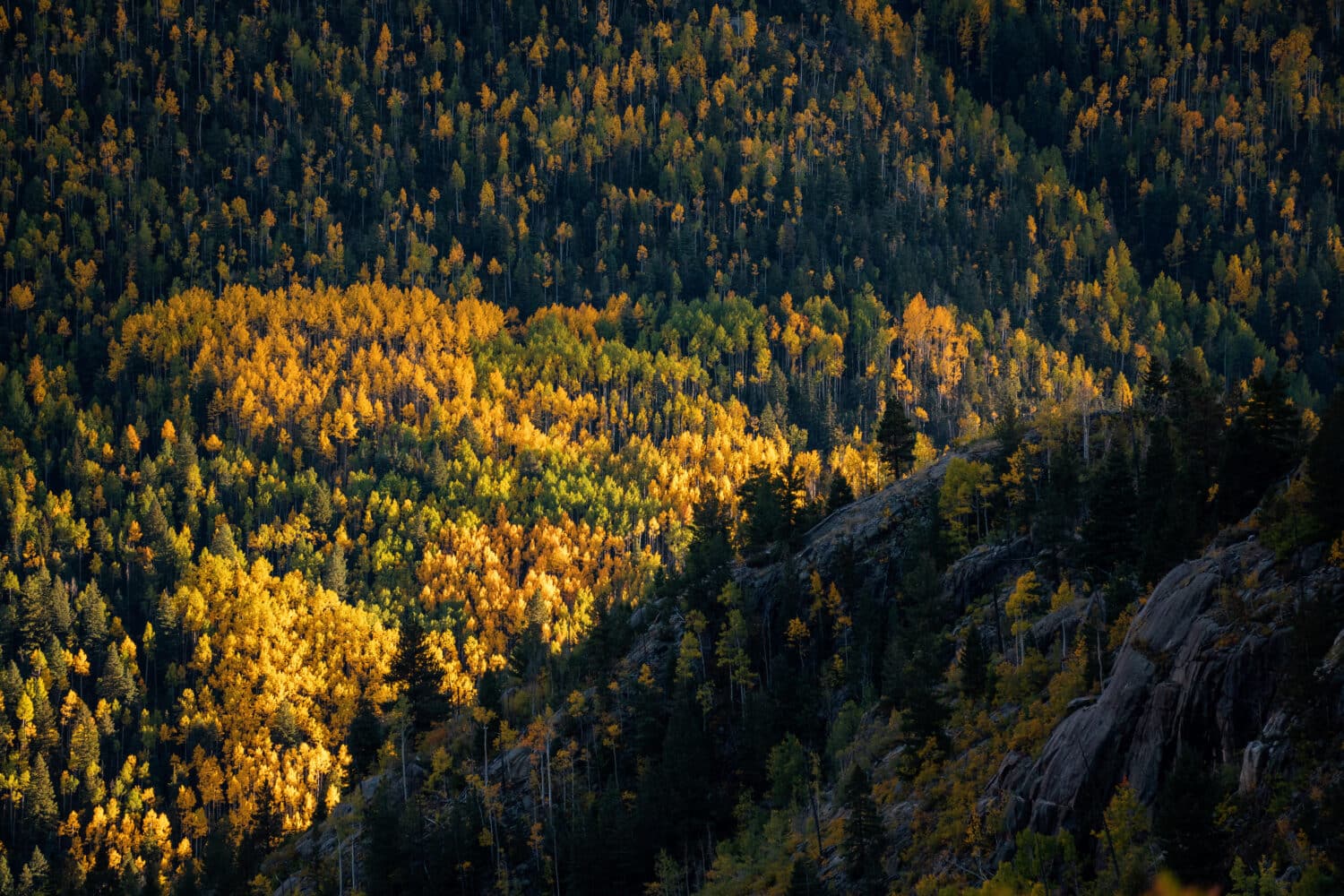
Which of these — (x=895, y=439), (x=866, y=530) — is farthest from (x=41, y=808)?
(x=866, y=530)

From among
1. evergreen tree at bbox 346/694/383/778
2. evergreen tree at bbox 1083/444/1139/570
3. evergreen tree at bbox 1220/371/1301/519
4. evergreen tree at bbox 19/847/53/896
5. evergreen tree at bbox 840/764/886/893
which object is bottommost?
evergreen tree at bbox 19/847/53/896

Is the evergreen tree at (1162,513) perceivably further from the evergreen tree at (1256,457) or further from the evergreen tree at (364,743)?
the evergreen tree at (364,743)

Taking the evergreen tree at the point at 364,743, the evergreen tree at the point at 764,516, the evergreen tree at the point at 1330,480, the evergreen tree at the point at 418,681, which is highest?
the evergreen tree at the point at 1330,480

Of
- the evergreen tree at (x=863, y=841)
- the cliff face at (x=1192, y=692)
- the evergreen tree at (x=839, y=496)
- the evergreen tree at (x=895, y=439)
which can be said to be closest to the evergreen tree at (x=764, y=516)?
the evergreen tree at (x=839, y=496)

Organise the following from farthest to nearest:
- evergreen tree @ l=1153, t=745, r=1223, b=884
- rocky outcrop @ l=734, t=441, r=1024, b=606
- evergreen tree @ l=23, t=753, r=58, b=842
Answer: evergreen tree @ l=23, t=753, r=58, b=842
rocky outcrop @ l=734, t=441, r=1024, b=606
evergreen tree @ l=1153, t=745, r=1223, b=884

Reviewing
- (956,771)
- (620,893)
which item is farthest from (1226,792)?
(620,893)

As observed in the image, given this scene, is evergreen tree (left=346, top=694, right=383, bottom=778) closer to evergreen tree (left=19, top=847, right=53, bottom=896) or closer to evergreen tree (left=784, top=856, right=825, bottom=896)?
evergreen tree (left=19, top=847, right=53, bottom=896)

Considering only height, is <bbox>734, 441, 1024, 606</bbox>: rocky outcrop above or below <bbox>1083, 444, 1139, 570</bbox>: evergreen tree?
below

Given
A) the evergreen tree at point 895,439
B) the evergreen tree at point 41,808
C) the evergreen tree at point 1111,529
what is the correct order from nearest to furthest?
1. the evergreen tree at point 1111,529
2. the evergreen tree at point 895,439
3. the evergreen tree at point 41,808

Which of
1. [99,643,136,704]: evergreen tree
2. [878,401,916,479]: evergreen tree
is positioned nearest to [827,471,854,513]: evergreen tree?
[878,401,916,479]: evergreen tree
